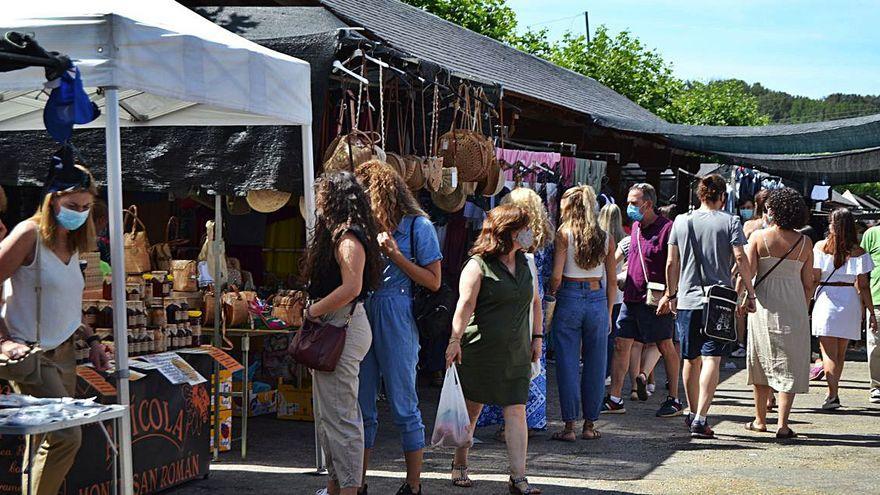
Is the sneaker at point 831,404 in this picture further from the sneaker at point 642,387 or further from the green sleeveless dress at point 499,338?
the green sleeveless dress at point 499,338

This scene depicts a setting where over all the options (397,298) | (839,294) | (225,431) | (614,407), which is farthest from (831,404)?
(397,298)

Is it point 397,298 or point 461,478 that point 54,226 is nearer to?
point 397,298

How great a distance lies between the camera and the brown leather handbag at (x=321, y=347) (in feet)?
18.4

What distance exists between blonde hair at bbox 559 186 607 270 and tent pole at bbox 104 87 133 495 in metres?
4.00

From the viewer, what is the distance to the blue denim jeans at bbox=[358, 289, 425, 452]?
6250 mm

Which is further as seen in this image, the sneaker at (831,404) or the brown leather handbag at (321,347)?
the sneaker at (831,404)

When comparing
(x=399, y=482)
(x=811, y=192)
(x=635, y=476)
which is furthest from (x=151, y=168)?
(x=811, y=192)

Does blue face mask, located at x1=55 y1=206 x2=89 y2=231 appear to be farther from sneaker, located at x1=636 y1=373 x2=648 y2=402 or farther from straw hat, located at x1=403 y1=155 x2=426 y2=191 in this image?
sneaker, located at x1=636 y1=373 x2=648 y2=402

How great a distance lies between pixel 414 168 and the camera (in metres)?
8.20

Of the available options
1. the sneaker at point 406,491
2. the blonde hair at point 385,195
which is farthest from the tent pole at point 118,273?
the sneaker at point 406,491

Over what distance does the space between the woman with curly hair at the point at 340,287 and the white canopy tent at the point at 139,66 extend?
2.80 feet

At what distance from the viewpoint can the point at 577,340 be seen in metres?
8.57

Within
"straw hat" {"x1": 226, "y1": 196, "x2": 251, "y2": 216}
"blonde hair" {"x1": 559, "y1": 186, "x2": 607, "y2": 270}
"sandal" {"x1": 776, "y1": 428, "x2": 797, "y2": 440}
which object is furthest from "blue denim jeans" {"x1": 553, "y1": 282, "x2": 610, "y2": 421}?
"straw hat" {"x1": 226, "y1": 196, "x2": 251, "y2": 216}

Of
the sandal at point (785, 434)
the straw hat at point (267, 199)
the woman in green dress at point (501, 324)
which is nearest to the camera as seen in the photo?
the woman in green dress at point (501, 324)
